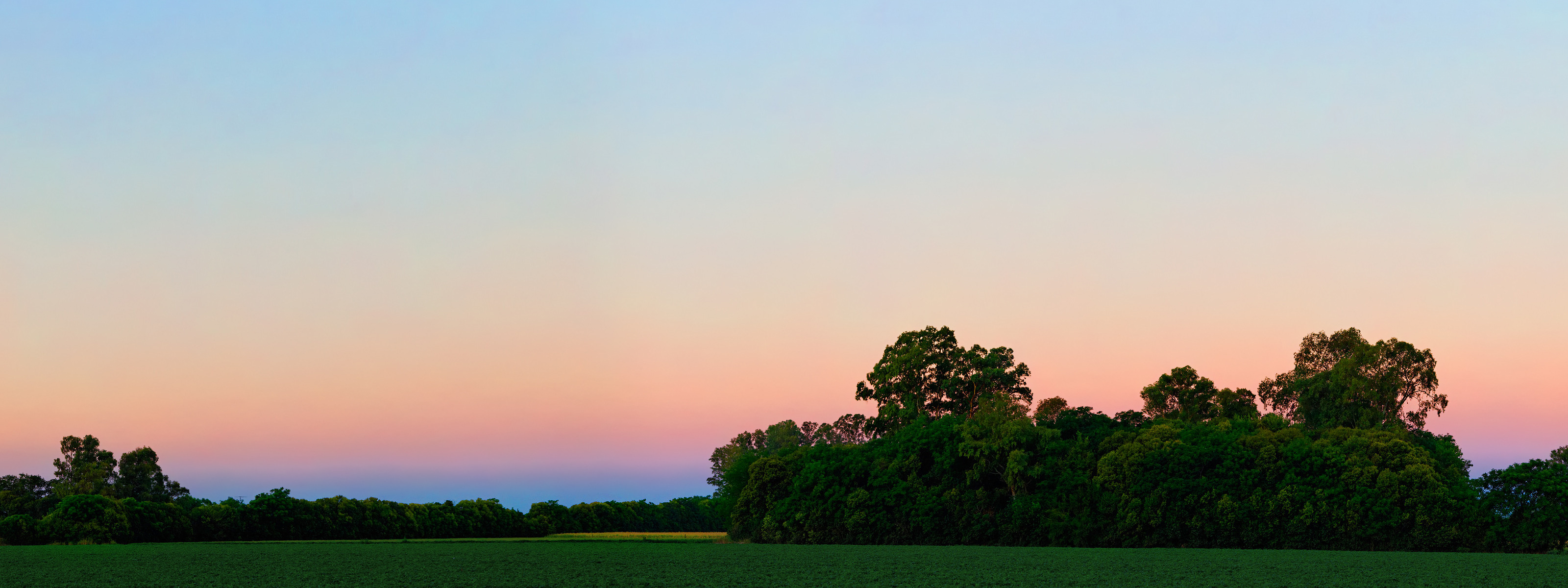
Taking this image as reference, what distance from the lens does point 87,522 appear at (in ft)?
219

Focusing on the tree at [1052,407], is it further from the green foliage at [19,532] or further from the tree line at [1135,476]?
the green foliage at [19,532]

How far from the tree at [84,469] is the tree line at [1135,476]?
54.6 m

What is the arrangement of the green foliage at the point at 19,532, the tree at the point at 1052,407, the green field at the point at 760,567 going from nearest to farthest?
the green field at the point at 760,567 → the green foliage at the point at 19,532 → the tree at the point at 1052,407

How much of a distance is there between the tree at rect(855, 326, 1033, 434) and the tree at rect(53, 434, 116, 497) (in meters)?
63.8

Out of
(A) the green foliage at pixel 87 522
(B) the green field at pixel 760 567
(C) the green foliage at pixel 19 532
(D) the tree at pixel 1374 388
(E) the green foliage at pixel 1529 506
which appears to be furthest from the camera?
(D) the tree at pixel 1374 388

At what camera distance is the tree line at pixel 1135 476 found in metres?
59.2

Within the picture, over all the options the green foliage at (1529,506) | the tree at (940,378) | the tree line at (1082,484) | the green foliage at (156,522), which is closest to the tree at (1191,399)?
the tree line at (1082,484)

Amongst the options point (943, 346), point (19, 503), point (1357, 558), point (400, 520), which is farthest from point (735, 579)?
point (19, 503)

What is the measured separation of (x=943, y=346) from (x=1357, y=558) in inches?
1608

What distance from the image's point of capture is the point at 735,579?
37.3 meters

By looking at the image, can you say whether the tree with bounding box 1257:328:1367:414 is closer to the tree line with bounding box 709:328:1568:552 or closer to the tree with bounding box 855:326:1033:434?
the tree line with bounding box 709:328:1568:552

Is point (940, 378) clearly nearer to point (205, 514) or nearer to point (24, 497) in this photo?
point (205, 514)

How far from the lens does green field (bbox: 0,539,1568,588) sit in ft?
117

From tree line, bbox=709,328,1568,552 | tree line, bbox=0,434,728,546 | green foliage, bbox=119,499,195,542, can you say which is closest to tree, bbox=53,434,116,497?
tree line, bbox=0,434,728,546
